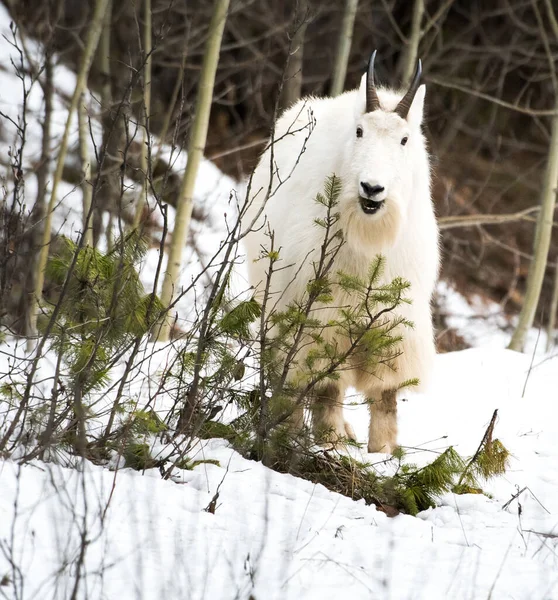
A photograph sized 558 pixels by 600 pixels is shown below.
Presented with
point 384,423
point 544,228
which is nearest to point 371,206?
point 384,423

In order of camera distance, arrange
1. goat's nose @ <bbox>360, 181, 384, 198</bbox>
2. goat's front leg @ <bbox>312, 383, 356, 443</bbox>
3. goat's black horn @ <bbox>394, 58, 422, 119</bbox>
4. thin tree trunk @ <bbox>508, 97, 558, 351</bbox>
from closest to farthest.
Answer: goat's front leg @ <bbox>312, 383, 356, 443</bbox>
goat's nose @ <bbox>360, 181, 384, 198</bbox>
goat's black horn @ <bbox>394, 58, 422, 119</bbox>
thin tree trunk @ <bbox>508, 97, 558, 351</bbox>

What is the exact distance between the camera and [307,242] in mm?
5211

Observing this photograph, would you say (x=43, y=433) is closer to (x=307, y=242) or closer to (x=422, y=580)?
(x=422, y=580)

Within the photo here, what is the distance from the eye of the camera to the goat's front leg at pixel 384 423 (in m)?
5.52

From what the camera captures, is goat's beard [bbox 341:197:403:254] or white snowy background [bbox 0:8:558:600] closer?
white snowy background [bbox 0:8:558:600]

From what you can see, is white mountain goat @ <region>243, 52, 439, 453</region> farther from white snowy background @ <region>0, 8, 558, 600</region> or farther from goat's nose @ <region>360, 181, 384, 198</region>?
white snowy background @ <region>0, 8, 558, 600</region>

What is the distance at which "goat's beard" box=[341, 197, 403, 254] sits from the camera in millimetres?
4941

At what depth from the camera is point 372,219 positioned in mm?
4934

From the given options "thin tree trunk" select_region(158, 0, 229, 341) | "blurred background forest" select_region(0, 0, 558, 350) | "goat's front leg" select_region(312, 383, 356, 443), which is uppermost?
"blurred background forest" select_region(0, 0, 558, 350)

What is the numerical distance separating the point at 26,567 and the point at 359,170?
2.82 m

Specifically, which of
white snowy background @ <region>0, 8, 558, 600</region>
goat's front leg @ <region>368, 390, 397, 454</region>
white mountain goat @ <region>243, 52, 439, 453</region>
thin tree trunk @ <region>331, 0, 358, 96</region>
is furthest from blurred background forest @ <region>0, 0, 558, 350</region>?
white snowy background @ <region>0, 8, 558, 600</region>

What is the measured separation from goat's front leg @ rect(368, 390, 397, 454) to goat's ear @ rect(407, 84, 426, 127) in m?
1.59

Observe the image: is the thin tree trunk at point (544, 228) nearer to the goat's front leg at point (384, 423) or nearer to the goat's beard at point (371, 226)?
the goat's front leg at point (384, 423)

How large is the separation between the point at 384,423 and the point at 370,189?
4.91 ft
